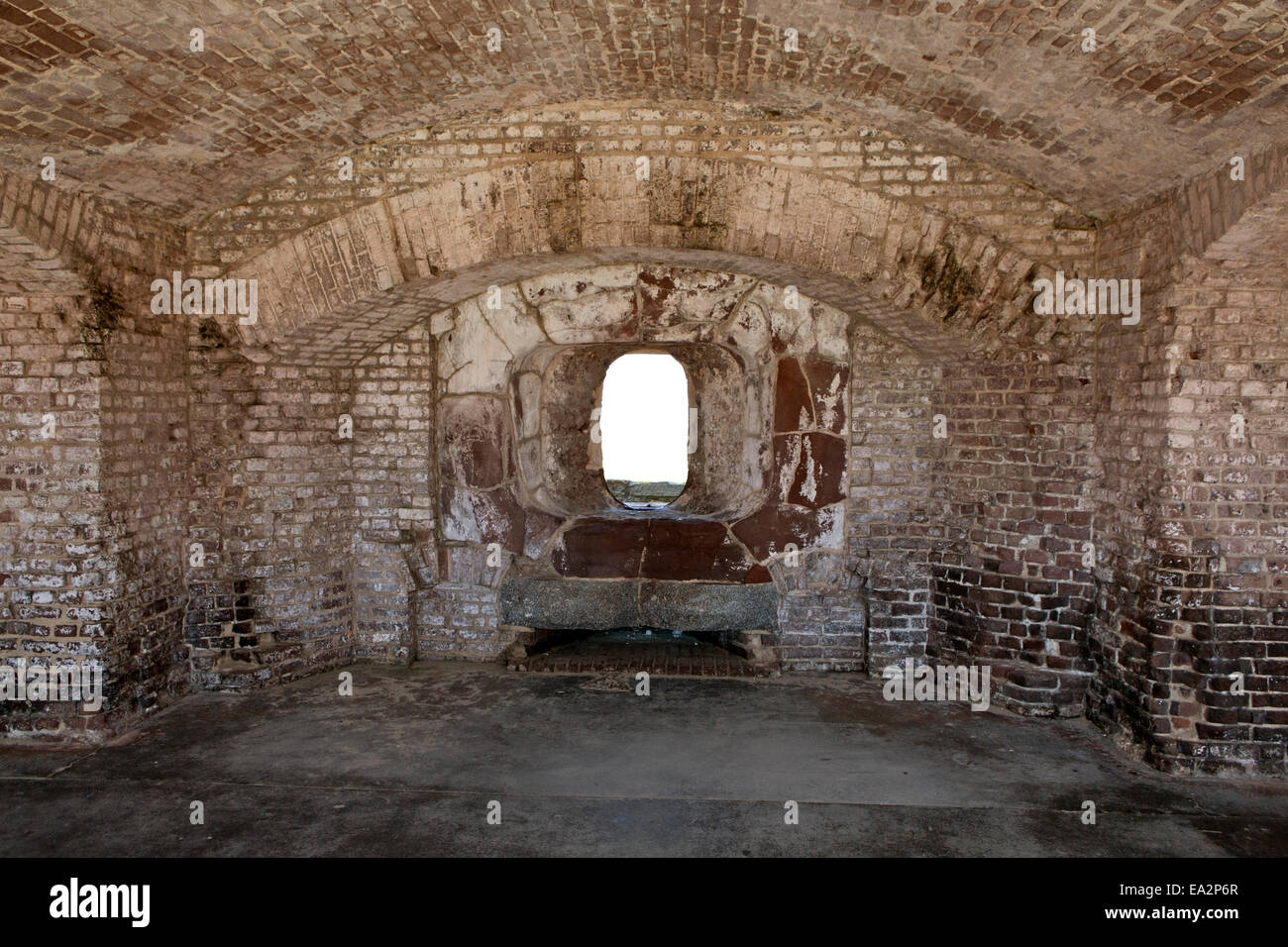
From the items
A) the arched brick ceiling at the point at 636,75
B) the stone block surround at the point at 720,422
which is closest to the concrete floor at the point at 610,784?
the stone block surround at the point at 720,422

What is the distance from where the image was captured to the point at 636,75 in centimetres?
523

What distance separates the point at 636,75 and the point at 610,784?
3801 millimetres

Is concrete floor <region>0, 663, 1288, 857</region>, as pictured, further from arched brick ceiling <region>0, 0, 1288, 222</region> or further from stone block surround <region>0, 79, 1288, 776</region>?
arched brick ceiling <region>0, 0, 1288, 222</region>

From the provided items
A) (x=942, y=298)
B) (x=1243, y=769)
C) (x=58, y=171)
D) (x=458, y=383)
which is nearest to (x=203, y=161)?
(x=58, y=171)

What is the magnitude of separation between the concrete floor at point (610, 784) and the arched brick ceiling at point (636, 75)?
10.2 feet

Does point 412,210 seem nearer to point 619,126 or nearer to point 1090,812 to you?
point 619,126

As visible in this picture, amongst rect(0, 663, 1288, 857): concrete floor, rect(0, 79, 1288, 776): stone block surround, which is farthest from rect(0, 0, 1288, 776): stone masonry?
rect(0, 663, 1288, 857): concrete floor

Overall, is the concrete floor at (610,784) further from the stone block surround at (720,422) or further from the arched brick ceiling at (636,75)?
the arched brick ceiling at (636,75)

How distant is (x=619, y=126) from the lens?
18.7 ft

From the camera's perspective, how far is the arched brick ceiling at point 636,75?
3830mm

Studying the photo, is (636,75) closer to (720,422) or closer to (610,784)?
(720,422)

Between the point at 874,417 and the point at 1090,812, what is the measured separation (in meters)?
3.01

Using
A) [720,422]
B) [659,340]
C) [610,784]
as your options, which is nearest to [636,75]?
[659,340]

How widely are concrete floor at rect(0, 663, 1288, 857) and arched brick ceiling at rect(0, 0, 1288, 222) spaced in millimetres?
3099
